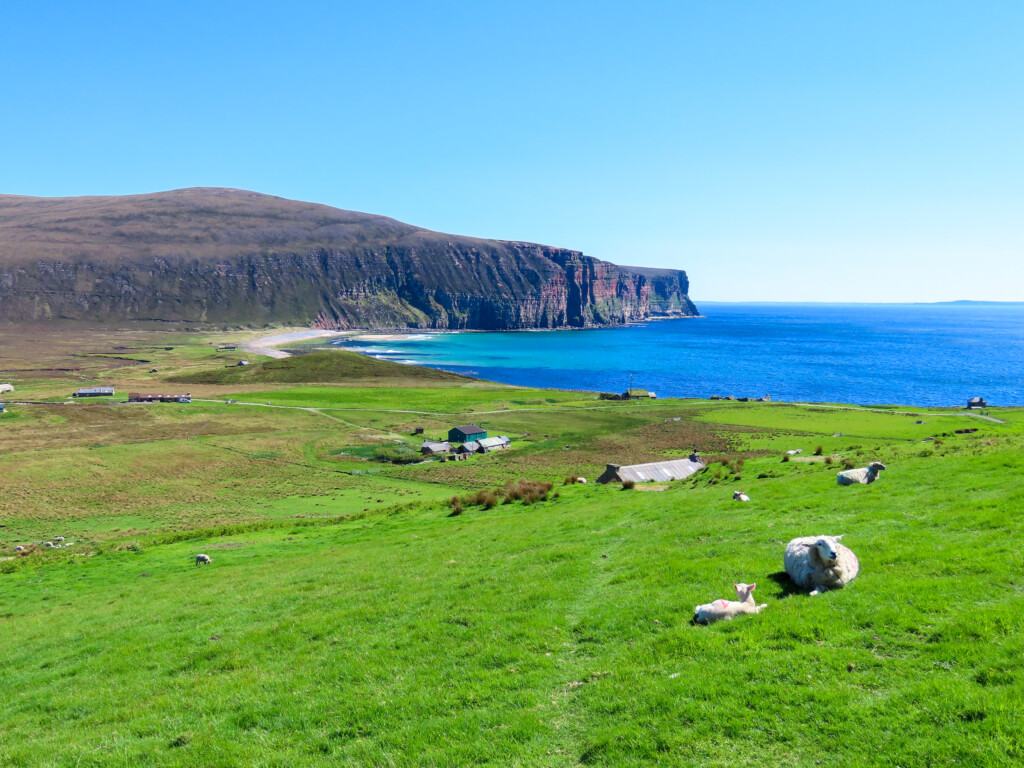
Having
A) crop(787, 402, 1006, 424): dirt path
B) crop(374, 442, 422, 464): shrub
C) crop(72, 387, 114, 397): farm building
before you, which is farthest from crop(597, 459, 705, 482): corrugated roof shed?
crop(72, 387, 114, 397): farm building

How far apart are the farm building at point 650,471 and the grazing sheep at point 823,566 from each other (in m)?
31.0

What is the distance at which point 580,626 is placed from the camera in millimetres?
12938

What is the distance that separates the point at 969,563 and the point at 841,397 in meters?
142

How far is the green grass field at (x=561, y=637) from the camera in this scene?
27.7ft

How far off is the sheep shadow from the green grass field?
0.63ft

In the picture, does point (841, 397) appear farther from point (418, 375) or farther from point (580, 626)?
point (580, 626)

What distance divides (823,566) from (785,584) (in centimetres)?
104

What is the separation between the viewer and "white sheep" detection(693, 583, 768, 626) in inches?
453

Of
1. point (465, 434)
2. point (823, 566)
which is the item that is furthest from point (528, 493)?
point (465, 434)

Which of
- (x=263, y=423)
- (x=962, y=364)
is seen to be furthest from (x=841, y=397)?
(x=263, y=423)

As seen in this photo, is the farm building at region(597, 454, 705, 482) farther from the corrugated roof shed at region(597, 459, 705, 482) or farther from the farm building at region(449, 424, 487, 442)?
the farm building at region(449, 424, 487, 442)

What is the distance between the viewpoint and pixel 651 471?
156ft

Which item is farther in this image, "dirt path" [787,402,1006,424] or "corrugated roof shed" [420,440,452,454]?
"corrugated roof shed" [420,440,452,454]

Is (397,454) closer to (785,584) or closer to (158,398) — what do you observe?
(785,584)
